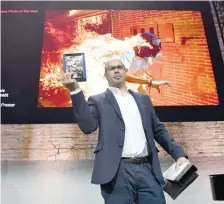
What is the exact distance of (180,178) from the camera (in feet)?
4.64

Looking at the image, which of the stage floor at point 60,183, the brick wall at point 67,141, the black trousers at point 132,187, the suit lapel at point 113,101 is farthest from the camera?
the brick wall at point 67,141

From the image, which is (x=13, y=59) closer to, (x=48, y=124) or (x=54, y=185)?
(x=48, y=124)

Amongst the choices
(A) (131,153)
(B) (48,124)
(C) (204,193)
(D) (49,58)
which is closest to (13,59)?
(D) (49,58)

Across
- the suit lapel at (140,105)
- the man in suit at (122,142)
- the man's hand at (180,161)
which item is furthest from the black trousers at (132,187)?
the suit lapel at (140,105)

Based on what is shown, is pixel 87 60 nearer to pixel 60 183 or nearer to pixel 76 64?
pixel 76 64

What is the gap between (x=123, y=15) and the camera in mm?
3072

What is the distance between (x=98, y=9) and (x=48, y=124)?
1.33 metres

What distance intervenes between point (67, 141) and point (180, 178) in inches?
53.7

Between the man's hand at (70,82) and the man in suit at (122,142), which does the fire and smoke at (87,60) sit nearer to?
the man in suit at (122,142)

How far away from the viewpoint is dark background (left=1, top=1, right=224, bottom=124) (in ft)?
8.70

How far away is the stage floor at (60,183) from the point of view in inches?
84.4

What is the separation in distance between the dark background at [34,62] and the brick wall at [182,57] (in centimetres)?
7

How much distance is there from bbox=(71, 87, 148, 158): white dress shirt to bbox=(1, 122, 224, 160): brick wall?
41.8 inches

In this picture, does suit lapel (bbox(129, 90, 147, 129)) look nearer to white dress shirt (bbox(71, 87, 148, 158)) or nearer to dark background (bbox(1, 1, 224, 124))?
white dress shirt (bbox(71, 87, 148, 158))
